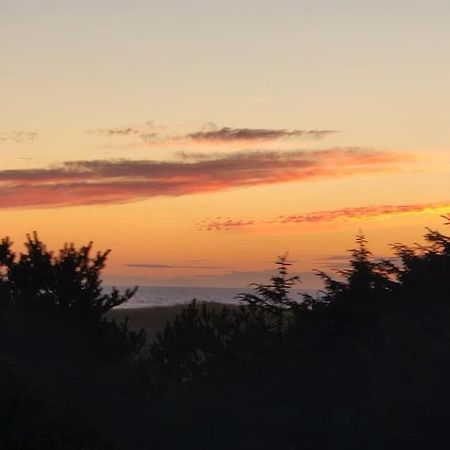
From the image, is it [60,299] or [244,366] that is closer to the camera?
[244,366]

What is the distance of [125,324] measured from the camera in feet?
86.4

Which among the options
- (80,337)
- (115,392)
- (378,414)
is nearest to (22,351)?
(80,337)

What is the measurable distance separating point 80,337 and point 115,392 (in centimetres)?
283

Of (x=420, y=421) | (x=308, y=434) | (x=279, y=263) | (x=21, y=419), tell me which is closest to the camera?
(x=21, y=419)

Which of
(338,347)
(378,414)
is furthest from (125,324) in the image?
(378,414)

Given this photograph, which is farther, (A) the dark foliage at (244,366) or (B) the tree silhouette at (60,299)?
(B) the tree silhouette at (60,299)

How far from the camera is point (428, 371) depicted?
1658cm

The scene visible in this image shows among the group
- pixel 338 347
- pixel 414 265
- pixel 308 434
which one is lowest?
pixel 308 434

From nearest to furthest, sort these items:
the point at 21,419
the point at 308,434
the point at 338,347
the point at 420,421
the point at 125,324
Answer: the point at 21,419
the point at 420,421
the point at 308,434
the point at 338,347
the point at 125,324

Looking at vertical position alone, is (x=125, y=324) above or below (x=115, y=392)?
above

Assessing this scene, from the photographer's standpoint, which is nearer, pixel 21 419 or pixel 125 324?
pixel 21 419

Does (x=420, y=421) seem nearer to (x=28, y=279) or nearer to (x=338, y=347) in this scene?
(x=338, y=347)

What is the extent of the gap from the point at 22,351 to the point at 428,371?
1128 centimetres

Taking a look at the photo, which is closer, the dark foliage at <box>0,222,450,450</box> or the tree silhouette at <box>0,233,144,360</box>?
the dark foliage at <box>0,222,450,450</box>
